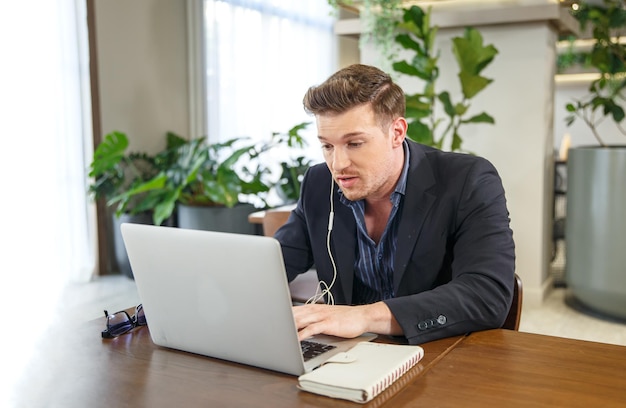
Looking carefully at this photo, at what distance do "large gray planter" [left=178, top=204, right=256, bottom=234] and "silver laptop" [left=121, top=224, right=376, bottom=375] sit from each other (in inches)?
127

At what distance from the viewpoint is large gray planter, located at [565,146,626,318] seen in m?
3.78

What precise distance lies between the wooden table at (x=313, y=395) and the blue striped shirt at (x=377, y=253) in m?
0.40

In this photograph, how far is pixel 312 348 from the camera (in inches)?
51.7

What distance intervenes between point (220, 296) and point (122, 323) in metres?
0.40

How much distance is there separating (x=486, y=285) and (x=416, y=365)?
13.4 inches

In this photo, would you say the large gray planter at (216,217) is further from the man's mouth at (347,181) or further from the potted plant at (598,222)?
the man's mouth at (347,181)

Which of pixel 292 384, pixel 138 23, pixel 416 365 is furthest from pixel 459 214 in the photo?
pixel 138 23

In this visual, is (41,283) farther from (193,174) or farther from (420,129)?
(420,129)

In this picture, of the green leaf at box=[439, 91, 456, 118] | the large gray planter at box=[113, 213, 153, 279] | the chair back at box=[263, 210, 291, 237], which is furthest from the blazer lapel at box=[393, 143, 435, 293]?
the large gray planter at box=[113, 213, 153, 279]

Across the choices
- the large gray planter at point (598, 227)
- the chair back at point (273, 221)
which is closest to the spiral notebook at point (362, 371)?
the chair back at point (273, 221)

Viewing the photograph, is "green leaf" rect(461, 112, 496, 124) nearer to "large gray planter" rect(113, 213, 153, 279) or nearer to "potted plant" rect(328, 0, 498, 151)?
"potted plant" rect(328, 0, 498, 151)

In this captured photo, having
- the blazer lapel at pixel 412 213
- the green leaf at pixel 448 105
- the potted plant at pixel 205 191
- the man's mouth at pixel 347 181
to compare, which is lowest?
the potted plant at pixel 205 191

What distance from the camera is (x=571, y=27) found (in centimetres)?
454

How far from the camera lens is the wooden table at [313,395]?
Answer: 3.59 feet
